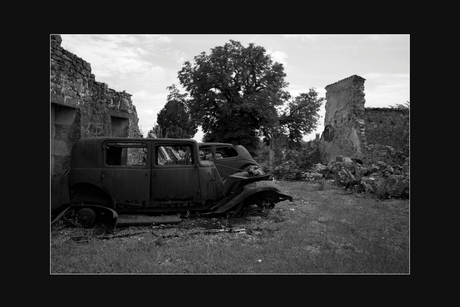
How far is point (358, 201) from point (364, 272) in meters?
4.68

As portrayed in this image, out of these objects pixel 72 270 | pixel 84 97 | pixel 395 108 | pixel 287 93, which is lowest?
pixel 72 270

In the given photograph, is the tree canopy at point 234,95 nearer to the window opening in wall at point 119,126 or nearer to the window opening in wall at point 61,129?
the window opening in wall at point 119,126

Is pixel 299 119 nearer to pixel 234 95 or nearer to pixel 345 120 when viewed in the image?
pixel 234 95

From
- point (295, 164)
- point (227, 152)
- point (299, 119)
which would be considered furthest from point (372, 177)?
point (299, 119)

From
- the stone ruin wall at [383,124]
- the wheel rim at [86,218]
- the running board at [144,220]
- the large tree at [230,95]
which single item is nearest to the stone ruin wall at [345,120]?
the stone ruin wall at [383,124]

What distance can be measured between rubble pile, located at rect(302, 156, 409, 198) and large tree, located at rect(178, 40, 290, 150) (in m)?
7.53

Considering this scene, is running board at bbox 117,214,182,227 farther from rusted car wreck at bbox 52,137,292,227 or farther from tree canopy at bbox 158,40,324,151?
tree canopy at bbox 158,40,324,151

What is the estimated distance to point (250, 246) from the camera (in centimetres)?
415

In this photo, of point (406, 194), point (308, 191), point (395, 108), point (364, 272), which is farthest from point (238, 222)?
point (395, 108)

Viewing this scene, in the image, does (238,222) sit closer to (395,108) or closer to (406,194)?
(406,194)

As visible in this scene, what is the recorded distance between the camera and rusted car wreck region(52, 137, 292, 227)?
16.9 feet

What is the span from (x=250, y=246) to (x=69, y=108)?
16.1ft

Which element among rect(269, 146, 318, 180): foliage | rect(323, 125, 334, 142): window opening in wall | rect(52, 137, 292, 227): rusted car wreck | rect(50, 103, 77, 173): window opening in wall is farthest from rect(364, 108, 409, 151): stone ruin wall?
rect(50, 103, 77, 173): window opening in wall

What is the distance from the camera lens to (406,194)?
7801 millimetres
